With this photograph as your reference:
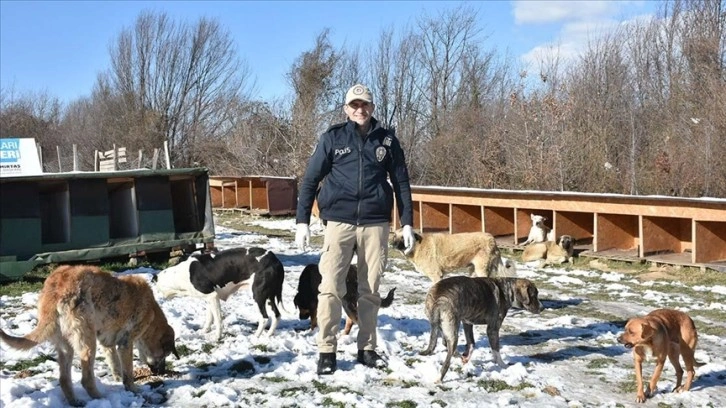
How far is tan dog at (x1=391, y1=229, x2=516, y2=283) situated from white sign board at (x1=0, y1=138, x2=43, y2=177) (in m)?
10.1

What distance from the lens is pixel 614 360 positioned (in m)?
6.38

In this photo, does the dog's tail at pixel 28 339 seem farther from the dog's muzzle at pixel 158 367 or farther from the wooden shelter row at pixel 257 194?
the wooden shelter row at pixel 257 194

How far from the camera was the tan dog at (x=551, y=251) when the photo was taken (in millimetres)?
13219

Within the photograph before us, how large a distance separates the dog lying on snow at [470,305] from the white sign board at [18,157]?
12.4m

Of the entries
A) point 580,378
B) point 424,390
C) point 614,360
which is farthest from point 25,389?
point 614,360

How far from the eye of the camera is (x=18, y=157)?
1537 centimetres

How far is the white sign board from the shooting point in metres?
15.3

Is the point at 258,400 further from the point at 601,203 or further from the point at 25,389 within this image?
the point at 601,203

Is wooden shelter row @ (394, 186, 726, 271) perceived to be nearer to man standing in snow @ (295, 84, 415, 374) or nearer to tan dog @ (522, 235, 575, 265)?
tan dog @ (522, 235, 575, 265)

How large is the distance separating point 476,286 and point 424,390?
1176 millimetres

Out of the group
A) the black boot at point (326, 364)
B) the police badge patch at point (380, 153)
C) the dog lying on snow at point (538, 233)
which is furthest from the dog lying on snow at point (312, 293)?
the dog lying on snow at point (538, 233)

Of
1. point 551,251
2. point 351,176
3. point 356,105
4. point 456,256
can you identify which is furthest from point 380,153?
point 551,251

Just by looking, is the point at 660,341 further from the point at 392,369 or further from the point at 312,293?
the point at 312,293

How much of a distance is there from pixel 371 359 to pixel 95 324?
2.34 m
